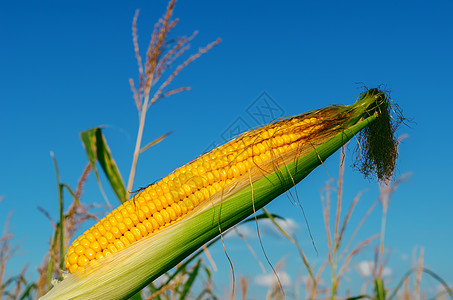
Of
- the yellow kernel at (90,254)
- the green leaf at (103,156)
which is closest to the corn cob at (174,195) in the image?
the yellow kernel at (90,254)

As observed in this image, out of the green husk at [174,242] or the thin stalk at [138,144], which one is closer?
the green husk at [174,242]

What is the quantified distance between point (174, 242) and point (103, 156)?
5.13ft

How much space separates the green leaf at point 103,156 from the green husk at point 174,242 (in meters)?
1.20

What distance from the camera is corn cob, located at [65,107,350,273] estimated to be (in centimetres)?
212

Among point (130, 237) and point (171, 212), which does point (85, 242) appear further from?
point (171, 212)

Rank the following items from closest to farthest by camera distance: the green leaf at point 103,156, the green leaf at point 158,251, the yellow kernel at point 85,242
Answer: the green leaf at point 158,251, the yellow kernel at point 85,242, the green leaf at point 103,156

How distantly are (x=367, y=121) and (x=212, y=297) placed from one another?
2.56 m

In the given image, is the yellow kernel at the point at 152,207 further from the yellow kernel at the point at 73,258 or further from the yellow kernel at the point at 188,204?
the yellow kernel at the point at 73,258

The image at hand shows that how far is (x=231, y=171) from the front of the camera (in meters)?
2.19

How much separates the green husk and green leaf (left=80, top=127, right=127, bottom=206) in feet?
3.94

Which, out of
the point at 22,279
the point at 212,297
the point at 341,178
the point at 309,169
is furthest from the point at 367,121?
the point at 22,279

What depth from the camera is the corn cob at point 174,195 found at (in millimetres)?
2117

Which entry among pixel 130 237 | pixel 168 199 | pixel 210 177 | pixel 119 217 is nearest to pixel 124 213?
pixel 119 217

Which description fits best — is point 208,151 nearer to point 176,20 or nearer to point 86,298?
point 86,298
